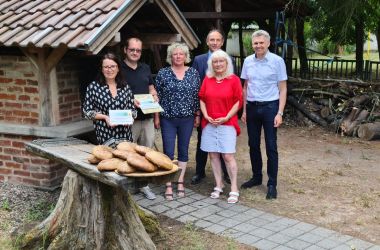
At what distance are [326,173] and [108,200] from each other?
12.6 feet

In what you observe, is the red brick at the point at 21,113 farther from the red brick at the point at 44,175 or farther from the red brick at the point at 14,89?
the red brick at the point at 44,175

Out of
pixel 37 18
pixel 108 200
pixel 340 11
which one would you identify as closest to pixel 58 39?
pixel 37 18

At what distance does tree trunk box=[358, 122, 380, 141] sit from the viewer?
916cm

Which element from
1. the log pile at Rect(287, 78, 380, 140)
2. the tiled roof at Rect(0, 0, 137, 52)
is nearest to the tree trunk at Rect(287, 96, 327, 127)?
the log pile at Rect(287, 78, 380, 140)

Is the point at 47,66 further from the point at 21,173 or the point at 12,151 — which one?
the point at 21,173

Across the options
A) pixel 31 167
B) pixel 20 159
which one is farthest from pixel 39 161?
pixel 20 159

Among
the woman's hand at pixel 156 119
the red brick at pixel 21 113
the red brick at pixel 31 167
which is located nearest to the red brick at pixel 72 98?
the red brick at pixel 21 113

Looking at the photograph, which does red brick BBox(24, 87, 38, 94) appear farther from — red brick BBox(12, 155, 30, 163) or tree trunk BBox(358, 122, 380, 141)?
tree trunk BBox(358, 122, 380, 141)

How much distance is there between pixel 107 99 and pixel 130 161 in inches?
59.3

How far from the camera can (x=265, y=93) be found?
5.39 m

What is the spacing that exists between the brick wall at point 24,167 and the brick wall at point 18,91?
9.4 inches

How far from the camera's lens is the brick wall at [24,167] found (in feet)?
17.9

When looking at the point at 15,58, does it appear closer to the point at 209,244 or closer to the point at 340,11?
the point at 209,244

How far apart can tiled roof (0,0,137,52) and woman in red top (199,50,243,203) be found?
1.07 m
